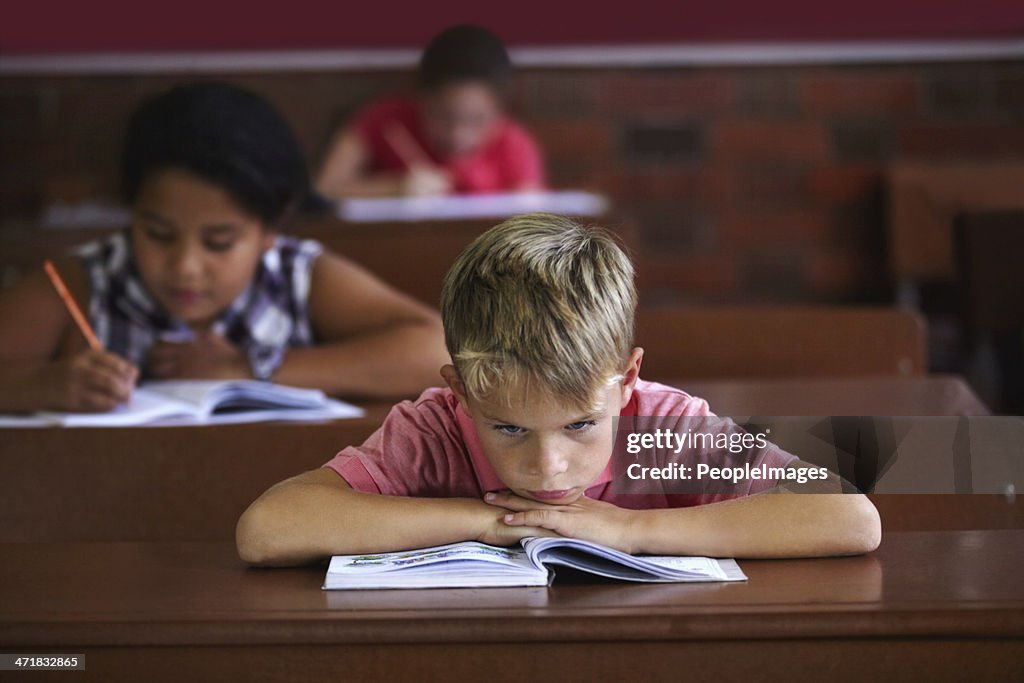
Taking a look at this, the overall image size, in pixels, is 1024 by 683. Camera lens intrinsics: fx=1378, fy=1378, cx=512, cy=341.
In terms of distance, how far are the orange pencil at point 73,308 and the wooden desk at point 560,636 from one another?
2.81 feet

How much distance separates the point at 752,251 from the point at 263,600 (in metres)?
Result: 3.36

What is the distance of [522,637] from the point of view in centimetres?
94

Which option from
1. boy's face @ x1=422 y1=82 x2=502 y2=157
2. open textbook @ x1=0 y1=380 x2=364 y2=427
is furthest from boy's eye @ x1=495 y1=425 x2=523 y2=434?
boy's face @ x1=422 y1=82 x2=502 y2=157

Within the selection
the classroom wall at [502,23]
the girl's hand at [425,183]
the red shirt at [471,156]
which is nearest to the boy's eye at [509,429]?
the girl's hand at [425,183]

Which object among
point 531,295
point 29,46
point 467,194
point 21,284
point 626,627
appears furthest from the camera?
point 29,46

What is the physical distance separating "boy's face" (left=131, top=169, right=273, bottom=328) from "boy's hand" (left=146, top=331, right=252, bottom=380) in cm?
5

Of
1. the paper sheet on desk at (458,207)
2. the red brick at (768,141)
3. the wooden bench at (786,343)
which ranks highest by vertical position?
the red brick at (768,141)

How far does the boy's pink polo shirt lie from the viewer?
1.15 meters

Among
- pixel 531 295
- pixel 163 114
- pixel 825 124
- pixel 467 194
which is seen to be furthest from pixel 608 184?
pixel 531 295

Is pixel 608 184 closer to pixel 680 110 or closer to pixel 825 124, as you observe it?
pixel 680 110

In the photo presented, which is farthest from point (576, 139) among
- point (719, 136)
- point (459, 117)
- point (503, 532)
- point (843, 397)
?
point (503, 532)

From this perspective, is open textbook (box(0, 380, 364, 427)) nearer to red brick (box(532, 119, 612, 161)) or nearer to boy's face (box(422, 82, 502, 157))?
boy's face (box(422, 82, 502, 157))

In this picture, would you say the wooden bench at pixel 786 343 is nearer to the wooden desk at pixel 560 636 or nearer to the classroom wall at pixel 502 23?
the wooden desk at pixel 560 636

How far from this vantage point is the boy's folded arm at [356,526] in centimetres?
108
